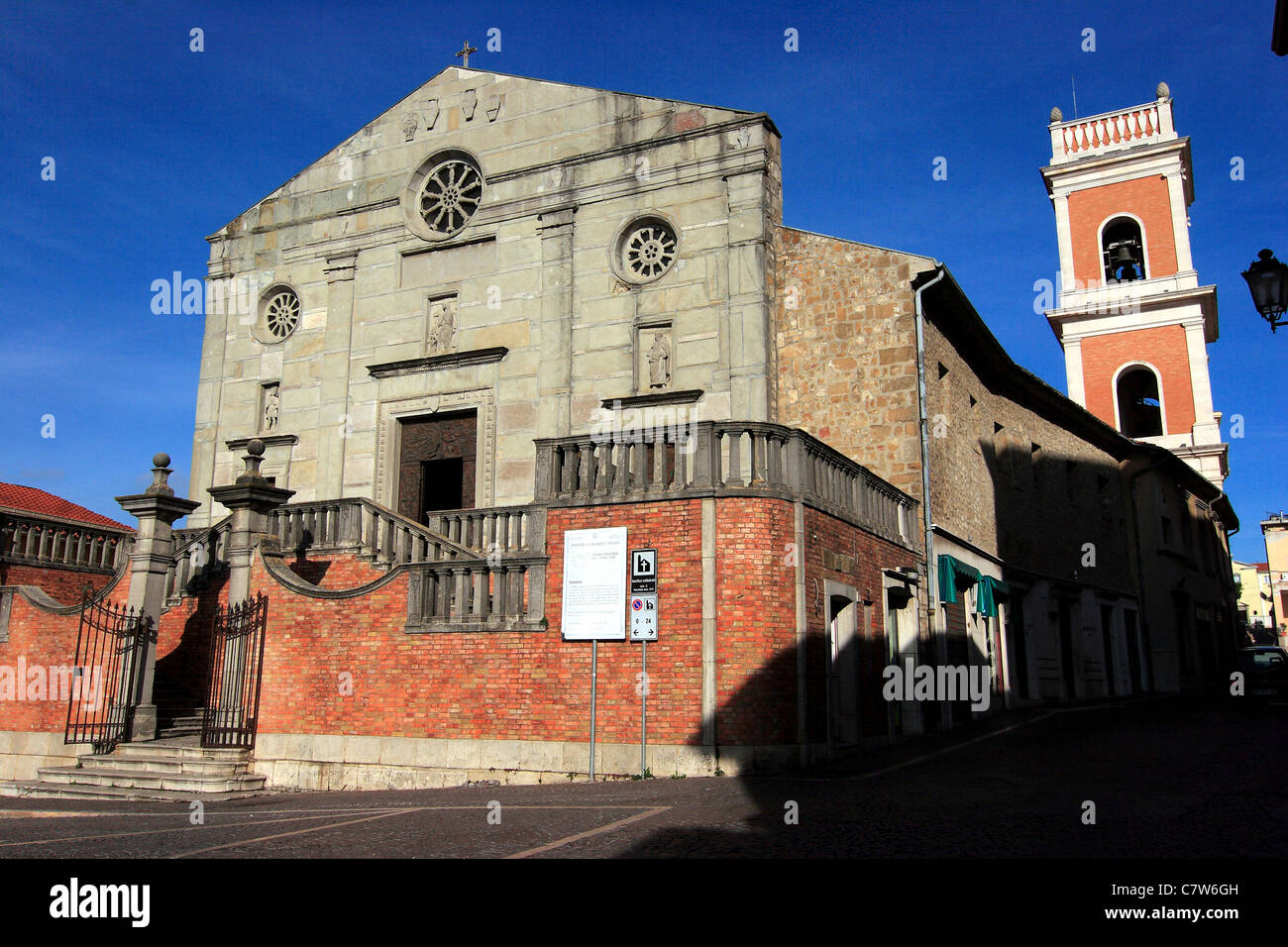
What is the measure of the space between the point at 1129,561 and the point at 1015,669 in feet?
39.2

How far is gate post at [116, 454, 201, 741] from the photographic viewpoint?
15.8 meters

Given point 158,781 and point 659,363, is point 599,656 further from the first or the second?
point 659,363

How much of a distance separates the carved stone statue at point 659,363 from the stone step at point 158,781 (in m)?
10.5

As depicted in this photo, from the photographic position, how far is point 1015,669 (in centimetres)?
2398

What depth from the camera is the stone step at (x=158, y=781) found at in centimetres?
1402

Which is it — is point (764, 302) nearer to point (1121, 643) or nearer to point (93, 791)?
point (93, 791)

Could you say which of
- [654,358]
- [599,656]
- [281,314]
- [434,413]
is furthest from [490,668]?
[281,314]

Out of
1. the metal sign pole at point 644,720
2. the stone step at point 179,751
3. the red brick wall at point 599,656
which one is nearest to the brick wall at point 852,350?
the red brick wall at point 599,656

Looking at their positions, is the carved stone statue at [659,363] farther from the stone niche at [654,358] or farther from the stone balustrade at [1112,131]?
the stone balustrade at [1112,131]

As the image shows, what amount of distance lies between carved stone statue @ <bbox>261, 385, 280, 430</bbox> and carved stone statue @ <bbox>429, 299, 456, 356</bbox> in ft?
15.5

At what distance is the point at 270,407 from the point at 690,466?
15370mm

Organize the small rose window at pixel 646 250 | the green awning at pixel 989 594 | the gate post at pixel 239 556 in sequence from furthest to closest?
the small rose window at pixel 646 250 → the green awning at pixel 989 594 → the gate post at pixel 239 556
